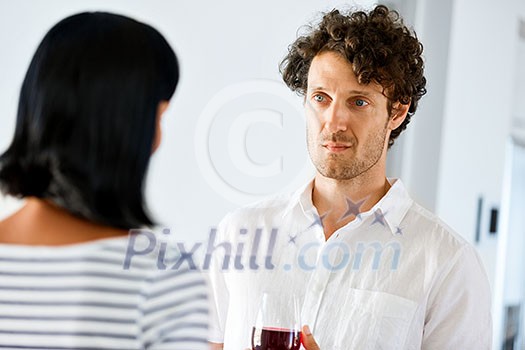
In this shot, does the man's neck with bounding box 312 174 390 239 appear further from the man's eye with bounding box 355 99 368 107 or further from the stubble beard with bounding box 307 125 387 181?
the man's eye with bounding box 355 99 368 107

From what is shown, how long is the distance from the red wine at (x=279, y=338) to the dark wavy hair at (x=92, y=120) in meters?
0.63

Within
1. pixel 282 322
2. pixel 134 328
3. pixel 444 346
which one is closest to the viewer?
pixel 134 328

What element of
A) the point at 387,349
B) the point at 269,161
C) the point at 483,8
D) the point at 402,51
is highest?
the point at 483,8

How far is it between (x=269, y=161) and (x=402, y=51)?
0.86m

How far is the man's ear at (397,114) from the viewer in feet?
6.71

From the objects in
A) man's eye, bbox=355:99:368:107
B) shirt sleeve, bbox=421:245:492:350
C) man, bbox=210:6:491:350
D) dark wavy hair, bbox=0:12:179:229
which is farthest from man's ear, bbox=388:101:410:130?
dark wavy hair, bbox=0:12:179:229

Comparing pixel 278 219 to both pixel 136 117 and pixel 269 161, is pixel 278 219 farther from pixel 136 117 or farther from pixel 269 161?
pixel 136 117

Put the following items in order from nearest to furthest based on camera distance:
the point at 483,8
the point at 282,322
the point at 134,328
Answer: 1. the point at 134,328
2. the point at 282,322
3. the point at 483,8

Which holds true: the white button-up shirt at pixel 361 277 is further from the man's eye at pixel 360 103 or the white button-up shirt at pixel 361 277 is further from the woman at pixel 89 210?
the woman at pixel 89 210

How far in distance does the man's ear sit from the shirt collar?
17cm

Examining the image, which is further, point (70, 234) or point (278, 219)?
point (278, 219)

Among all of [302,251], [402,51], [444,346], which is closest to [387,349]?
[444,346]

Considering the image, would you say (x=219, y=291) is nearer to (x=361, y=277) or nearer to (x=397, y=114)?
(x=361, y=277)

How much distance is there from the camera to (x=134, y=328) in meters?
0.90
